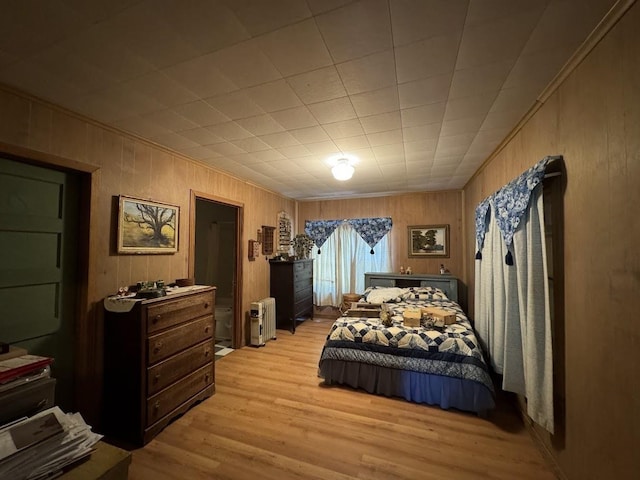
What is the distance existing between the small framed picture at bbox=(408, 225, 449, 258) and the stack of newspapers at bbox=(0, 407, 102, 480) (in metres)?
4.85

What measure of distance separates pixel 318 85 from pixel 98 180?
1.95 metres

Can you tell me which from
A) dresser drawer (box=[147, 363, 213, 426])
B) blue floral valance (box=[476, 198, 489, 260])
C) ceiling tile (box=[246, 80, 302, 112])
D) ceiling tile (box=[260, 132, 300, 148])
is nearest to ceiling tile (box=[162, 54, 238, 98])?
ceiling tile (box=[246, 80, 302, 112])

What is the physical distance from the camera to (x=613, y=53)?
3.88 feet

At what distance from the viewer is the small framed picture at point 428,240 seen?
4.80 metres

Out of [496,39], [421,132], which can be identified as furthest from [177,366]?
[496,39]

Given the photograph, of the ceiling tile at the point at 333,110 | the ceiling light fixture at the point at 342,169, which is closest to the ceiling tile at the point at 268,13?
the ceiling tile at the point at 333,110

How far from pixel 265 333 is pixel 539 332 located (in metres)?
3.40

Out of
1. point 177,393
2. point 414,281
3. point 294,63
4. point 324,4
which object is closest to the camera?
point 324,4

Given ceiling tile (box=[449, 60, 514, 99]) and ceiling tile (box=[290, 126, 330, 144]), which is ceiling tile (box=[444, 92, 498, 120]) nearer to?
ceiling tile (box=[449, 60, 514, 99])

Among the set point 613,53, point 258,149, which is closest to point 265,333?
point 258,149

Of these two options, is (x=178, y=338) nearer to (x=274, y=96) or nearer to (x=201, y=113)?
(x=201, y=113)

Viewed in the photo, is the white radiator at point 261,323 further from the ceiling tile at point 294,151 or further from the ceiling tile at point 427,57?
the ceiling tile at point 427,57

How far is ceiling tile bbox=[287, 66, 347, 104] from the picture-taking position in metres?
1.56

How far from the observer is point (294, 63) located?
1470mm
